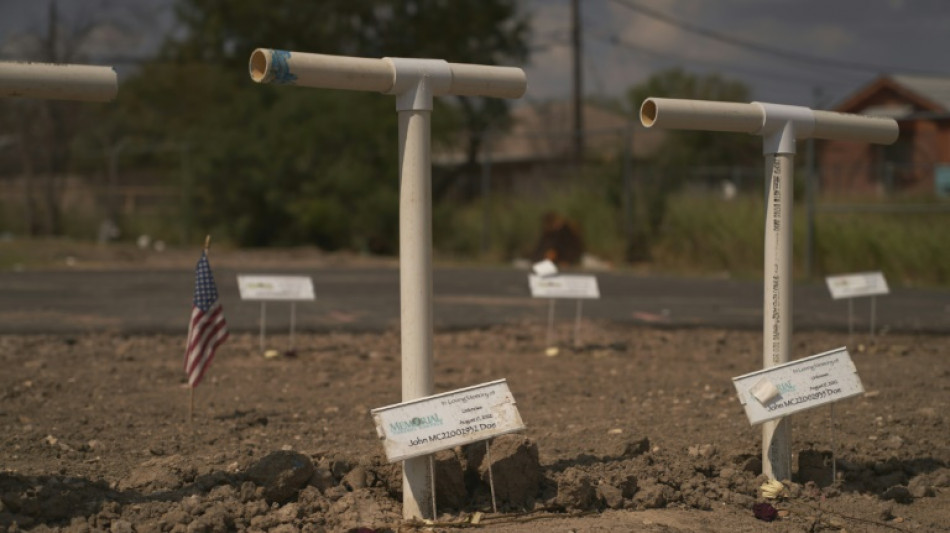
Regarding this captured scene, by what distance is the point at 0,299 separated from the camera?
48.3ft

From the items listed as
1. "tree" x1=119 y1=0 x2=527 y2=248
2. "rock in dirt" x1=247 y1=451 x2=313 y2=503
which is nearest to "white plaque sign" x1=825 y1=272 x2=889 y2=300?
"rock in dirt" x1=247 y1=451 x2=313 y2=503

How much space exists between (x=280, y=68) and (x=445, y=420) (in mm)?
1640

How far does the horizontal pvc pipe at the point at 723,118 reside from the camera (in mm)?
5941

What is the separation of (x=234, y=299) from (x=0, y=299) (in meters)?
2.79

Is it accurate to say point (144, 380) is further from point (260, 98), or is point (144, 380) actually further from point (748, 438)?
point (260, 98)

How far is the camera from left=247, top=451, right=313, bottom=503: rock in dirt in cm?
542

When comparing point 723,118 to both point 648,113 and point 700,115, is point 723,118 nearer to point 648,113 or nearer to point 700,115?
point 700,115

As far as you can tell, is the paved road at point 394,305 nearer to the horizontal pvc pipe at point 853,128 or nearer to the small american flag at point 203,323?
the small american flag at point 203,323

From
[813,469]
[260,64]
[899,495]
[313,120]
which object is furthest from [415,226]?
[313,120]

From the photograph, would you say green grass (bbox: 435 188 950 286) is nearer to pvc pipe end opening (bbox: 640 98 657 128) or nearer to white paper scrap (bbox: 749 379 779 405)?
white paper scrap (bbox: 749 379 779 405)

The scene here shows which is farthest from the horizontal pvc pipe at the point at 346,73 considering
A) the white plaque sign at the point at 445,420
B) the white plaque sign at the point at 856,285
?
the white plaque sign at the point at 856,285

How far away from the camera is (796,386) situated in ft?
19.7

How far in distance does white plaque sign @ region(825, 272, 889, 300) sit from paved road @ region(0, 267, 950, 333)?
6.61 feet

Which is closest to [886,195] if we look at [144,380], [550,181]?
[550,181]
